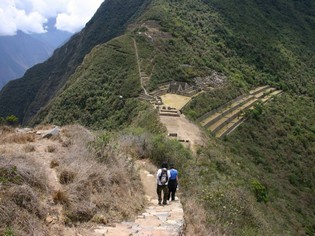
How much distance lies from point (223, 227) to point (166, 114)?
28.1 meters

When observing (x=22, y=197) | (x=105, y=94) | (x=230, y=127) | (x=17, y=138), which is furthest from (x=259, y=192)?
(x=105, y=94)

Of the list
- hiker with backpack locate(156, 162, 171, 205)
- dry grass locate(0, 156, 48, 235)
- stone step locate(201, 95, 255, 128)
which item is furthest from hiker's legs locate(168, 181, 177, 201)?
stone step locate(201, 95, 255, 128)

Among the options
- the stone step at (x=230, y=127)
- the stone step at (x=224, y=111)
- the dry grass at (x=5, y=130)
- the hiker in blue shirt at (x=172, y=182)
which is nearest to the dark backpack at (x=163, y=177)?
the hiker in blue shirt at (x=172, y=182)

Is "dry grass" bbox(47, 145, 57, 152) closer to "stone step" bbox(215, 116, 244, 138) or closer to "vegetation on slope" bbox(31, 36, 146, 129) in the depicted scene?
"vegetation on slope" bbox(31, 36, 146, 129)

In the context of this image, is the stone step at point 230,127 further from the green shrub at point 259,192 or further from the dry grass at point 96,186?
→ the dry grass at point 96,186

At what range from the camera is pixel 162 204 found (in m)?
13.1

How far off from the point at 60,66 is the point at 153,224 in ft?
384

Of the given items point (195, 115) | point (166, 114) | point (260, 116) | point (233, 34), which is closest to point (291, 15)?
point (233, 34)

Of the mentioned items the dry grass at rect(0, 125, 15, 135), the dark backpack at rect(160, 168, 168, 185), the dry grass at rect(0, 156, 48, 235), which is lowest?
the dark backpack at rect(160, 168, 168, 185)

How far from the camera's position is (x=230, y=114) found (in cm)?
5059

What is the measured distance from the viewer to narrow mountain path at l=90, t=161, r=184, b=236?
9.15 metres

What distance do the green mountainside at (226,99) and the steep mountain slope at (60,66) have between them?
117 cm

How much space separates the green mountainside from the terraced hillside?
1.02m

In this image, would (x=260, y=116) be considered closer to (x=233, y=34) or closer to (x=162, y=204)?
(x=233, y=34)
